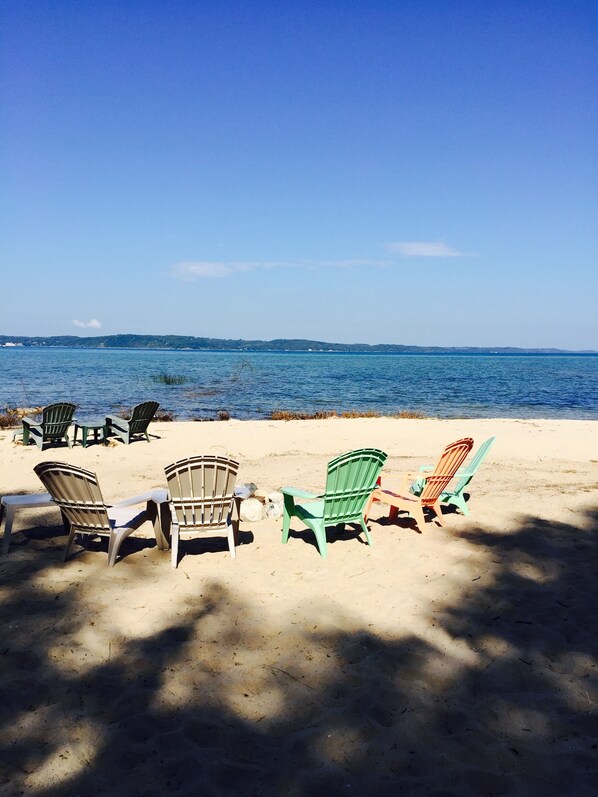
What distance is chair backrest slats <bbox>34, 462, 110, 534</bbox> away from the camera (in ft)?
17.4

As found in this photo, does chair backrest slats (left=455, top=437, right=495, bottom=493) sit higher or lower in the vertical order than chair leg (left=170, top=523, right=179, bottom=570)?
higher

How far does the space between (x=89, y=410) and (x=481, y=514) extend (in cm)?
1988

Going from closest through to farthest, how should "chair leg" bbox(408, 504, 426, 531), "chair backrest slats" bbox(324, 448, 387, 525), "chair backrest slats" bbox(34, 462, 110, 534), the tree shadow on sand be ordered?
the tree shadow on sand, "chair backrest slats" bbox(34, 462, 110, 534), "chair backrest slats" bbox(324, 448, 387, 525), "chair leg" bbox(408, 504, 426, 531)

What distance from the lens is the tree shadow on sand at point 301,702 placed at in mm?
2863

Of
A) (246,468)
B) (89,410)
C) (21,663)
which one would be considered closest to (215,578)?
(21,663)

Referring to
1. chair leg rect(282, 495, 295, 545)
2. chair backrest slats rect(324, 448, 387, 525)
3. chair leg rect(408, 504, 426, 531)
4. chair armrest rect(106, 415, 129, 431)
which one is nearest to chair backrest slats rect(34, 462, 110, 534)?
chair leg rect(282, 495, 295, 545)

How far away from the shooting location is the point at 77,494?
5.41 metres

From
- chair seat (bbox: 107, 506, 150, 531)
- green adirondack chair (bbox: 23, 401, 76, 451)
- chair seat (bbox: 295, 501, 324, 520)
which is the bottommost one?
green adirondack chair (bbox: 23, 401, 76, 451)

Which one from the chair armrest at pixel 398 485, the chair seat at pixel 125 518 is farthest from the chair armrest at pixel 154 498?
the chair armrest at pixel 398 485

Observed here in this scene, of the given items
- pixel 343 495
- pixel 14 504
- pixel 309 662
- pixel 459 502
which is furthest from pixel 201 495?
pixel 459 502

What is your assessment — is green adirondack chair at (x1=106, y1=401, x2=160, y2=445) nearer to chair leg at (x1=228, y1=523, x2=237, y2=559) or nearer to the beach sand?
the beach sand

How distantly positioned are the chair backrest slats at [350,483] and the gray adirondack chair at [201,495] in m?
1.01

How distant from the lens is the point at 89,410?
78.0 ft

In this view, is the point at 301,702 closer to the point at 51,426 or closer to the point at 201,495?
the point at 201,495
